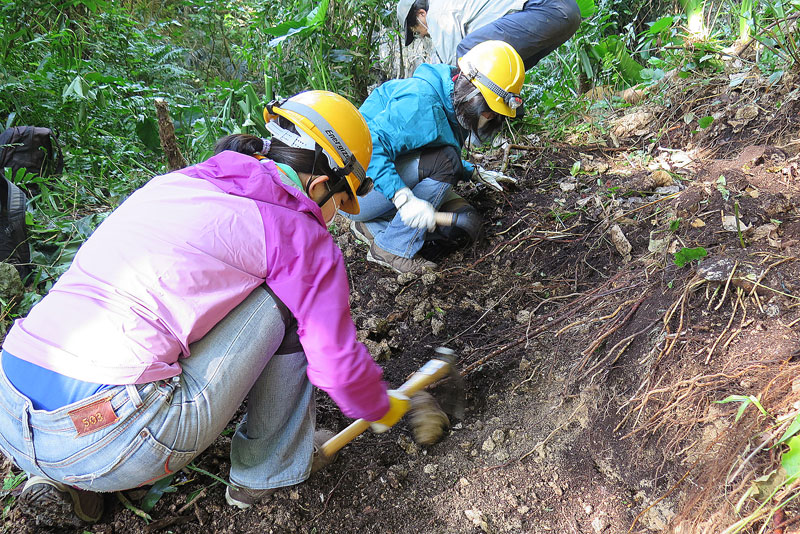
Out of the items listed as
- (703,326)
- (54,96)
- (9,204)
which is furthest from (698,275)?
(54,96)

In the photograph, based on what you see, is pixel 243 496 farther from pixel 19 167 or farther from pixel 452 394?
pixel 19 167

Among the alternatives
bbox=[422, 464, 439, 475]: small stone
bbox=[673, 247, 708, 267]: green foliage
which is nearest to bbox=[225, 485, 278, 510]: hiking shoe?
bbox=[422, 464, 439, 475]: small stone

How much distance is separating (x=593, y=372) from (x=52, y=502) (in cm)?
156

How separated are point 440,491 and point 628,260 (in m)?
1.24

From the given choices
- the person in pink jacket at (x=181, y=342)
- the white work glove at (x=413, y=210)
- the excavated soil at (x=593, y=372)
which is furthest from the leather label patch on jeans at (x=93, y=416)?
the white work glove at (x=413, y=210)

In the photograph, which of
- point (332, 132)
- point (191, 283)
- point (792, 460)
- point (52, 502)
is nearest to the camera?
point (792, 460)

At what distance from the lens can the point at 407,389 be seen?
1.65m

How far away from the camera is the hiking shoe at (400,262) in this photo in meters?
2.73

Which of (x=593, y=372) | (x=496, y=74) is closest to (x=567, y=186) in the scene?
(x=496, y=74)

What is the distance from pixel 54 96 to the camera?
3463mm

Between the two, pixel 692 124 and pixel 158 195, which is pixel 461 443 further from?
pixel 692 124

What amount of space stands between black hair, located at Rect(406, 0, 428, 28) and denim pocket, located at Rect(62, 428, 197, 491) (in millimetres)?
3222

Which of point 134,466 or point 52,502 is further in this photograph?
point 52,502

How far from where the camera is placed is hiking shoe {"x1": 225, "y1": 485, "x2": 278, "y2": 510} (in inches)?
59.0
